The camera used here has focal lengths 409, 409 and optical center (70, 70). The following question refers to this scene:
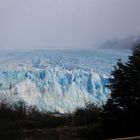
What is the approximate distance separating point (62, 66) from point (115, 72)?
30730 millimetres

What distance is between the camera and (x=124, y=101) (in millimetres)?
22156

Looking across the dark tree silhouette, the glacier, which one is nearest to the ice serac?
the glacier

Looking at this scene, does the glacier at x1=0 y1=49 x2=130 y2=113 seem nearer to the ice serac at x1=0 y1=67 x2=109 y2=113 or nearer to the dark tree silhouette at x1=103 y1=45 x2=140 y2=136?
the ice serac at x1=0 y1=67 x2=109 y2=113

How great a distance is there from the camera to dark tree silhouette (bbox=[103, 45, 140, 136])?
70.0ft

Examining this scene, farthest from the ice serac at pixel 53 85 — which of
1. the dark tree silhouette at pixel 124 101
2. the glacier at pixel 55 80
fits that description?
the dark tree silhouette at pixel 124 101

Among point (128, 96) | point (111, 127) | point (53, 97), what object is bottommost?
point (53, 97)

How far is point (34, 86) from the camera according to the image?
172 ft

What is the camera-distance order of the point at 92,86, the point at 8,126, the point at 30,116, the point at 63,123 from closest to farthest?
the point at 8,126 < the point at 63,123 < the point at 30,116 < the point at 92,86

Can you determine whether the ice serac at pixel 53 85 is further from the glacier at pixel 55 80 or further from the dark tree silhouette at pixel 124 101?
the dark tree silhouette at pixel 124 101

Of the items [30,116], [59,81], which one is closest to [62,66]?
[59,81]

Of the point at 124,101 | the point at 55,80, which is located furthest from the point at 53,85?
the point at 124,101

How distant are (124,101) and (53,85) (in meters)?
31.3

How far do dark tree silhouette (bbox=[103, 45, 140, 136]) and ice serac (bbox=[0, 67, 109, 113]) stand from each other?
→ 24.4 meters

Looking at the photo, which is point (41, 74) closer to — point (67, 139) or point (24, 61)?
point (24, 61)
